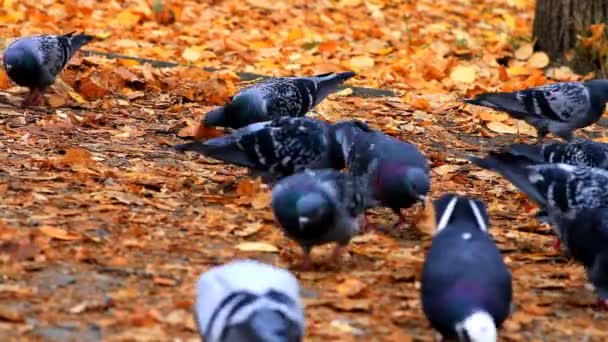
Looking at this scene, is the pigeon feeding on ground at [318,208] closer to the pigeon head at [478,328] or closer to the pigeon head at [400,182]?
the pigeon head at [400,182]

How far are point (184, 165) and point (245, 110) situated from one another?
1.85 ft

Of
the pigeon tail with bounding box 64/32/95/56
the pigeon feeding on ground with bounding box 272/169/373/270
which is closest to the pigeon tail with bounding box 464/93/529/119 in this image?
the pigeon feeding on ground with bounding box 272/169/373/270

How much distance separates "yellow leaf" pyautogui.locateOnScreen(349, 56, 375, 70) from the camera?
9.96m

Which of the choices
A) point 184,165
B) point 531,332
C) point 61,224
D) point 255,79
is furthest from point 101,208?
point 255,79

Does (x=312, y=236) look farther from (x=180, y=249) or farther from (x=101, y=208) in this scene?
(x=101, y=208)

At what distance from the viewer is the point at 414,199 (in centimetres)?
567

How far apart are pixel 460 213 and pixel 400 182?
3.50 feet

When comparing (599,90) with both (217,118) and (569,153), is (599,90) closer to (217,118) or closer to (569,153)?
(569,153)

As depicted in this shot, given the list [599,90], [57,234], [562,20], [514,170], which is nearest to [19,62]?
[57,234]

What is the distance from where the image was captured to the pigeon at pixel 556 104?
7.73m

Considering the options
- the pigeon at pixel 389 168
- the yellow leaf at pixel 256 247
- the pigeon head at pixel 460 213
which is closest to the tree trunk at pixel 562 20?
the pigeon at pixel 389 168

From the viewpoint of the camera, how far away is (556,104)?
25.3ft

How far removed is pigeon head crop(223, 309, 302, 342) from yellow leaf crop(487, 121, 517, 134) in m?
4.99

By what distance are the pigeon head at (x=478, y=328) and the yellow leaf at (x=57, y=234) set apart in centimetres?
202
